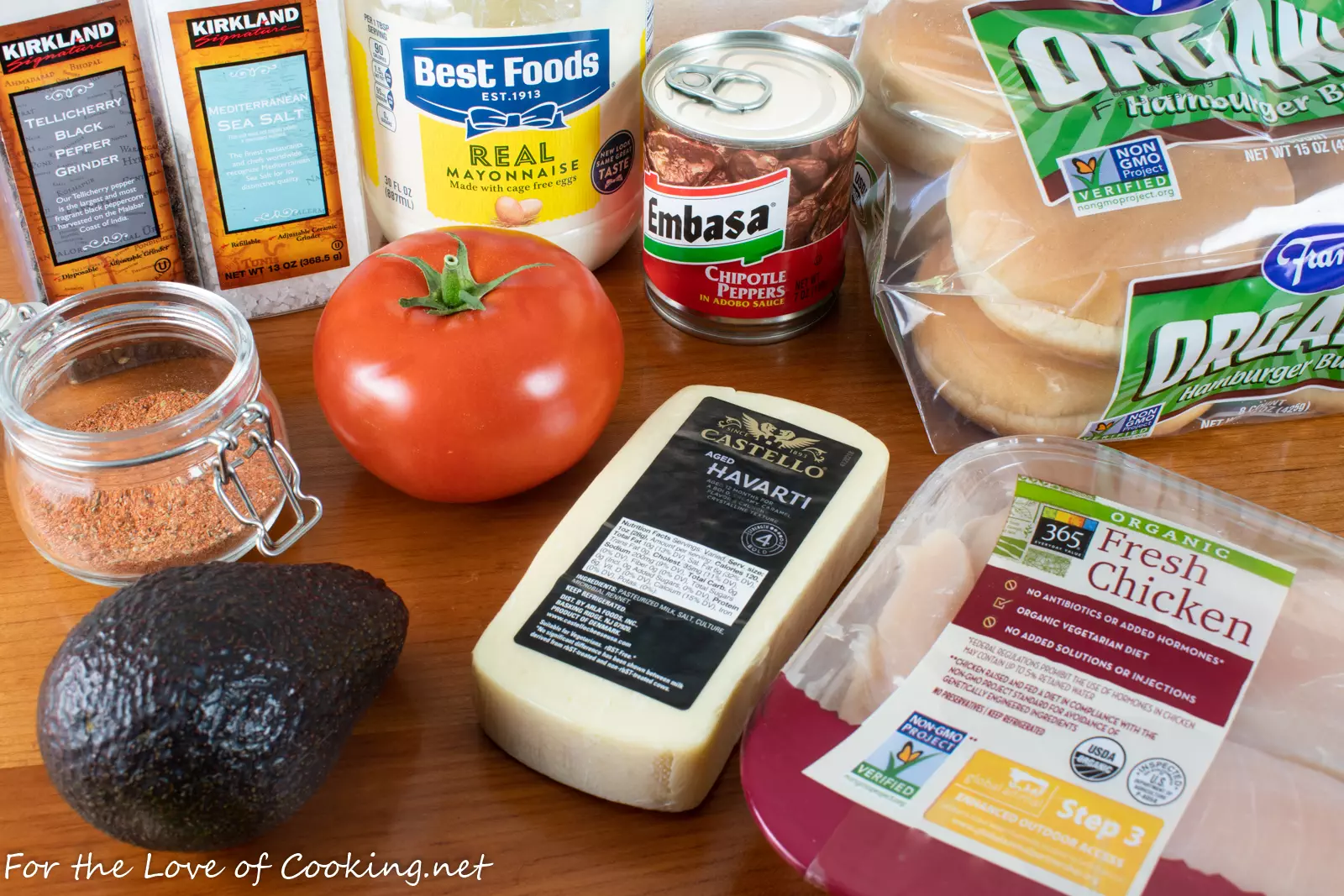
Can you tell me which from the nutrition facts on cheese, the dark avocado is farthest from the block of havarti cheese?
the dark avocado

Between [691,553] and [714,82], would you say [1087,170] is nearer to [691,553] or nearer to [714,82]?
[714,82]

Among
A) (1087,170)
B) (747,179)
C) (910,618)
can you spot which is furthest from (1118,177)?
(910,618)

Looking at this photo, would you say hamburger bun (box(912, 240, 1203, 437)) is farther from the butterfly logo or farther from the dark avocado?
the dark avocado

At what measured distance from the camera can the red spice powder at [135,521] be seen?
76 cm

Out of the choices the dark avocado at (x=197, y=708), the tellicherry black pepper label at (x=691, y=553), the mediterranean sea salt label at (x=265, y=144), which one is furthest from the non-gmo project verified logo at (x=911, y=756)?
the mediterranean sea salt label at (x=265, y=144)

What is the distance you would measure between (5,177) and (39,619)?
0.31 m

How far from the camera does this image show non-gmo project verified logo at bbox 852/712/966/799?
61cm

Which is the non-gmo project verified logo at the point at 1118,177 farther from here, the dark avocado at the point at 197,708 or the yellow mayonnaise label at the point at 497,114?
the dark avocado at the point at 197,708

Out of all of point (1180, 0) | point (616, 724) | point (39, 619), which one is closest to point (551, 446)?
point (616, 724)

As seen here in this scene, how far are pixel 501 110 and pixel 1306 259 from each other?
59 centimetres

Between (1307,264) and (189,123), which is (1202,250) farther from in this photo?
(189,123)

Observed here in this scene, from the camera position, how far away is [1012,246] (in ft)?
2.77

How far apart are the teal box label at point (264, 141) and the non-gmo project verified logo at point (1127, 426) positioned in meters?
0.62

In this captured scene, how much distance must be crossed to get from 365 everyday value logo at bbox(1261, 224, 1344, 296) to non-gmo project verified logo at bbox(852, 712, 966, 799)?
45 centimetres
